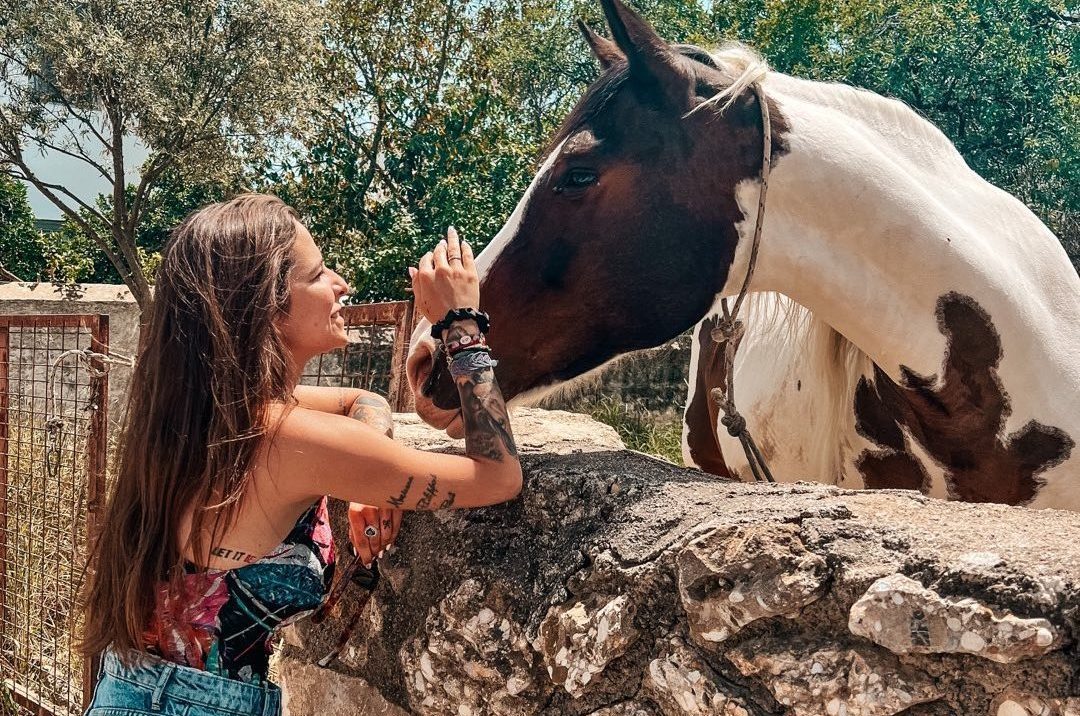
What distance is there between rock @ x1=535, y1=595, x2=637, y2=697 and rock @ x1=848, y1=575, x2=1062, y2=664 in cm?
31

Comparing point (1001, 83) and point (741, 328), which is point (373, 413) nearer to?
point (741, 328)

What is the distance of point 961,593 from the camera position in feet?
3.02

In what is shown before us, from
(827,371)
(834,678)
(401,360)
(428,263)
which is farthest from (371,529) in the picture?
(401,360)

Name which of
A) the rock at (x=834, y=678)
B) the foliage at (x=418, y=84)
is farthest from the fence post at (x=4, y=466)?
the foliage at (x=418, y=84)

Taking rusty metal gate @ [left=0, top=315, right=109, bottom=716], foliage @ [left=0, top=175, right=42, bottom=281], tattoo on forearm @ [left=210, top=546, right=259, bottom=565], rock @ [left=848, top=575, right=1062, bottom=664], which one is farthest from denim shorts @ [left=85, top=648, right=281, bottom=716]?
foliage @ [left=0, top=175, right=42, bottom=281]

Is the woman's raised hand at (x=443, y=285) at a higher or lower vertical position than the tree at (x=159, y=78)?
lower

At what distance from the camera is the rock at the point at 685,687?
1.06 m

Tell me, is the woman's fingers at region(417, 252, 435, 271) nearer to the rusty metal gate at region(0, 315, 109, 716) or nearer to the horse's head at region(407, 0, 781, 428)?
the horse's head at region(407, 0, 781, 428)

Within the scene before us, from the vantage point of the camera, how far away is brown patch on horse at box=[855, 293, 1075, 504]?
2014 millimetres

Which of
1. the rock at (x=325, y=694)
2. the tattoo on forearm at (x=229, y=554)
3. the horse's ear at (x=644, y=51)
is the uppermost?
the horse's ear at (x=644, y=51)

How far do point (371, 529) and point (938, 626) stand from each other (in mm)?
954

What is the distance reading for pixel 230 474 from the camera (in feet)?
4.55

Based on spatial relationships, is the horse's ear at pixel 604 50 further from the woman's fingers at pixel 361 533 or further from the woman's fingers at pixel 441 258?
the woman's fingers at pixel 361 533

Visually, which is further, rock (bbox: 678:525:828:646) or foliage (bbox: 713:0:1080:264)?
foliage (bbox: 713:0:1080:264)
